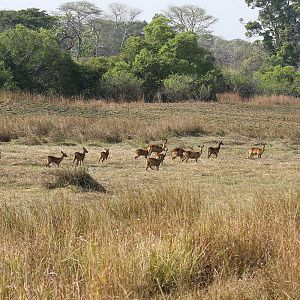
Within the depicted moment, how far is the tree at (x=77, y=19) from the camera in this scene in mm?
53844

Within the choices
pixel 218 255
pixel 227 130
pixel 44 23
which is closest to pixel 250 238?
pixel 218 255

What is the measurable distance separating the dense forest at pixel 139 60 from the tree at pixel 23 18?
8cm

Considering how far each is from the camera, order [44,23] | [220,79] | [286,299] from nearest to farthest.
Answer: [286,299]
[220,79]
[44,23]

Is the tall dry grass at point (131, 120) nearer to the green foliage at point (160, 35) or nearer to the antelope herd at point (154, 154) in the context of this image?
the antelope herd at point (154, 154)

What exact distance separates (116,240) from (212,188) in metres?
5.66

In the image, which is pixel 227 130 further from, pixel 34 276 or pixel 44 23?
pixel 44 23

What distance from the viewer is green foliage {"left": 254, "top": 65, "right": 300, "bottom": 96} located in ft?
135

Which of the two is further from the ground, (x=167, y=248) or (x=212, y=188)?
(x=167, y=248)

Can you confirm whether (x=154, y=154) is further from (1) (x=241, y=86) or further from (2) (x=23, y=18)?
(2) (x=23, y=18)

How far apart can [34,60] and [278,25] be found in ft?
98.9

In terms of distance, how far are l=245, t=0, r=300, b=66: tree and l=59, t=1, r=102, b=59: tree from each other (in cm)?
1706

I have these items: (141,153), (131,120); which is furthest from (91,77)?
(141,153)

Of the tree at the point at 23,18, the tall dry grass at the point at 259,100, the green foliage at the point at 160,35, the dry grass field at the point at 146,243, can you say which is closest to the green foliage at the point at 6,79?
the green foliage at the point at 160,35

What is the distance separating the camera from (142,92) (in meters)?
35.7
